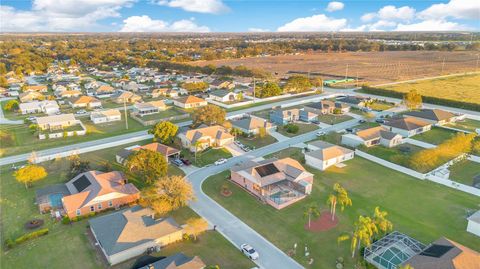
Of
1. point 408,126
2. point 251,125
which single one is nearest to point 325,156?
point 251,125

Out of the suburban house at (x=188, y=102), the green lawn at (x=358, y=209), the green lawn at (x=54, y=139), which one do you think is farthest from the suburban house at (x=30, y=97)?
the green lawn at (x=358, y=209)

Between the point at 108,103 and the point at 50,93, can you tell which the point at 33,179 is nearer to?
the point at 108,103

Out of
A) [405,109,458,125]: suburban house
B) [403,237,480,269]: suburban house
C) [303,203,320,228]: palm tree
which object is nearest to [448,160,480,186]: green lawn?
[405,109,458,125]: suburban house

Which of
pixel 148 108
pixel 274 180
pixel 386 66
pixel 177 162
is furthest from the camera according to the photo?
pixel 386 66

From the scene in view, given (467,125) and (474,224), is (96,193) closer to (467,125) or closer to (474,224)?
(474,224)

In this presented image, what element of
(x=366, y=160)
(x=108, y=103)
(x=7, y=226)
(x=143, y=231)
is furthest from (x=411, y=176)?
(x=108, y=103)
